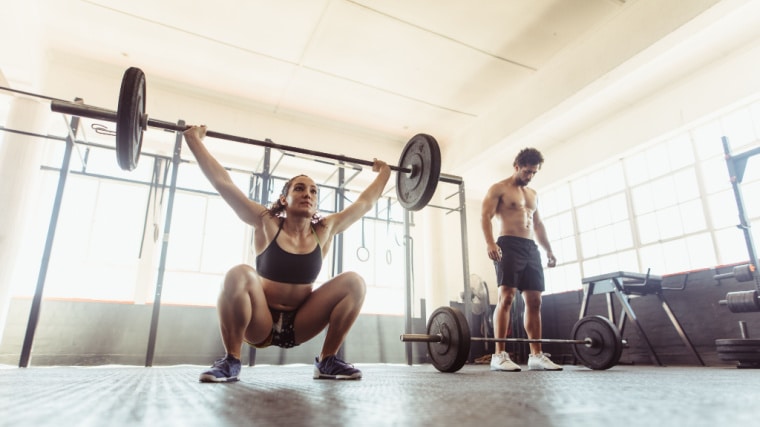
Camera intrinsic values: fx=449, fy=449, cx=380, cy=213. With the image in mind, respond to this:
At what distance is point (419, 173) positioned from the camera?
2.50 m

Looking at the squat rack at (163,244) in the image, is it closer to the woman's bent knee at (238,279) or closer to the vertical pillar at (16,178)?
the vertical pillar at (16,178)

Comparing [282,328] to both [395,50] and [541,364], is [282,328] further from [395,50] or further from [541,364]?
[395,50]

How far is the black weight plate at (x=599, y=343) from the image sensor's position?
9.02 ft

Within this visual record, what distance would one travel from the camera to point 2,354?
373 cm

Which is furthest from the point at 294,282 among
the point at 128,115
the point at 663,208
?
the point at 663,208

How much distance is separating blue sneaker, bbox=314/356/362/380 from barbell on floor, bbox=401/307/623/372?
63 centimetres

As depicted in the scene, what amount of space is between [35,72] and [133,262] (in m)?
2.14

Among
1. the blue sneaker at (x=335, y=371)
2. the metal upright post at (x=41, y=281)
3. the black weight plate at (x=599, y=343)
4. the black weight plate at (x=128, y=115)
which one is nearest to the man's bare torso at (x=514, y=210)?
the black weight plate at (x=599, y=343)

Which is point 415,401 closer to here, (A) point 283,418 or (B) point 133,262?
(A) point 283,418

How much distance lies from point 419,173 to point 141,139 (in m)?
1.40

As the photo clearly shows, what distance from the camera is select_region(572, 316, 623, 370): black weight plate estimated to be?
2.75m

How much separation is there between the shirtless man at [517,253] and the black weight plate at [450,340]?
22.4 inches

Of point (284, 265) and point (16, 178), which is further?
point (16, 178)

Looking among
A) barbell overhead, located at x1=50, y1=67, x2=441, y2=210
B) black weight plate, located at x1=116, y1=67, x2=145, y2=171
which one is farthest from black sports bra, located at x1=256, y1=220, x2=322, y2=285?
black weight plate, located at x1=116, y1=67, x2=145, y2=171
